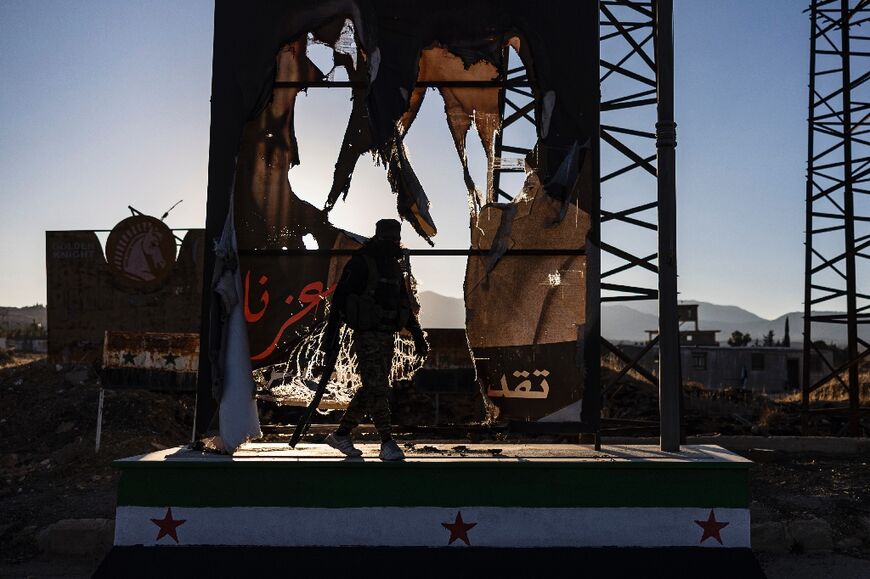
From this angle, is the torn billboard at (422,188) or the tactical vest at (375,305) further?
the torn billboard at (422,188)

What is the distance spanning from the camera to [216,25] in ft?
24.5

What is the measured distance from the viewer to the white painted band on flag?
5.74 m

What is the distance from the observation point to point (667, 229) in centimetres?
648

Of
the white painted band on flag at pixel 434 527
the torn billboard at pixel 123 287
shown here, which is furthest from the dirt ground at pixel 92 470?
the white painted band on flag at pixel 434 527

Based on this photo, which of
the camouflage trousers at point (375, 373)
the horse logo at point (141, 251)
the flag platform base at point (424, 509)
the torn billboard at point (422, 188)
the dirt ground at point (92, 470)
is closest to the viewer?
the flag platform base at point (424, 509)

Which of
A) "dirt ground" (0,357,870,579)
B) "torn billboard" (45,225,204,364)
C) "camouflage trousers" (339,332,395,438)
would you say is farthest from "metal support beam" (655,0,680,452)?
"torn billboard" (45,225,204,364)

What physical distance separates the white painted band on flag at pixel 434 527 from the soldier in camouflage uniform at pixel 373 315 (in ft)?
2.30

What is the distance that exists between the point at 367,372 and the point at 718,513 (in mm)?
2856

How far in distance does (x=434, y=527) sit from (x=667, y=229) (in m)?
3.03

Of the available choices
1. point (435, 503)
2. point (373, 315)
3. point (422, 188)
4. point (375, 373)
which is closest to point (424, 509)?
point (435, 503)

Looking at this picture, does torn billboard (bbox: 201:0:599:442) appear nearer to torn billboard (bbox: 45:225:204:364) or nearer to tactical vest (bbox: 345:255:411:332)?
tactical vest (bbox: 345:255:411:332)

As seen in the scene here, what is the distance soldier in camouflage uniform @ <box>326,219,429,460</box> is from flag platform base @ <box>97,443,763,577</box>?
2.10 ft

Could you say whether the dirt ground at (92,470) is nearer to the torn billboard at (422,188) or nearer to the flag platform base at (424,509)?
the flag platform base at (424,509)

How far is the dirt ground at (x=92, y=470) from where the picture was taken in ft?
25.8
